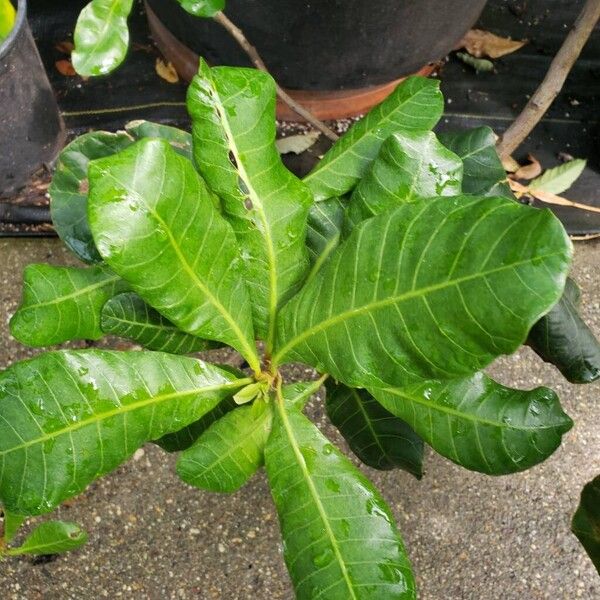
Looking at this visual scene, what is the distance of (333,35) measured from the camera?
5.16ft

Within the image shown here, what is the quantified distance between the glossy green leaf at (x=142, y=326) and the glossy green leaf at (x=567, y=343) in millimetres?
482

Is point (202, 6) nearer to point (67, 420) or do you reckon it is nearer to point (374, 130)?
point (374, 130)

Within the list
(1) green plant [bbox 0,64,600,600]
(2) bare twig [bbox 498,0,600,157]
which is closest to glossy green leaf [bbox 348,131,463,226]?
(1) green plant [bbox 0,64,600,600]

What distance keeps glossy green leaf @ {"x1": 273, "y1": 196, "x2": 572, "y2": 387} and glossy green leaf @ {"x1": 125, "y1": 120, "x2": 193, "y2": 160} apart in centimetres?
36

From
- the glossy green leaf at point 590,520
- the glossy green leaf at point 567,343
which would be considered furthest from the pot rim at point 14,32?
the glossy green leaf at point 590,520

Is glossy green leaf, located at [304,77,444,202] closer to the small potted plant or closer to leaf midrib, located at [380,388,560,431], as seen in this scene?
leaf midrib, located at [380,388,560,431]

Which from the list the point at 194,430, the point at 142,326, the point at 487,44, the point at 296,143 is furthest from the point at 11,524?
the point at 487,44

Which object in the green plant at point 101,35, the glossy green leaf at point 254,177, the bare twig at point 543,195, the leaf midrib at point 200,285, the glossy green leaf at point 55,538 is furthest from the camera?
the bare twig at point 543,195

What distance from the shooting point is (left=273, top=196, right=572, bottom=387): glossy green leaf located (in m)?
0.64

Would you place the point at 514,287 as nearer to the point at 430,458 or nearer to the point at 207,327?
the point at 207,327

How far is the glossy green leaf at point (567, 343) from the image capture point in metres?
0.97

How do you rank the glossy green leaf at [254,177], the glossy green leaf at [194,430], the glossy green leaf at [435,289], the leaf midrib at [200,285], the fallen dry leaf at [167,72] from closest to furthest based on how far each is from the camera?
the glossy green leaf at [435,289] → the leaf midrib at [200,285] → the glossy green leaf at [254,177] → the glossy green leaf at [194,430] → the fallen dry leaf at [167,72]

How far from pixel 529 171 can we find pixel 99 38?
1.25 metres

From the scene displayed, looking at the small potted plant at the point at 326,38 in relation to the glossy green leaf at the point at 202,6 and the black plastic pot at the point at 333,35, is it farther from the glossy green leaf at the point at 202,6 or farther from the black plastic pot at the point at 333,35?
the glossy green leaf at the point at 202,6
